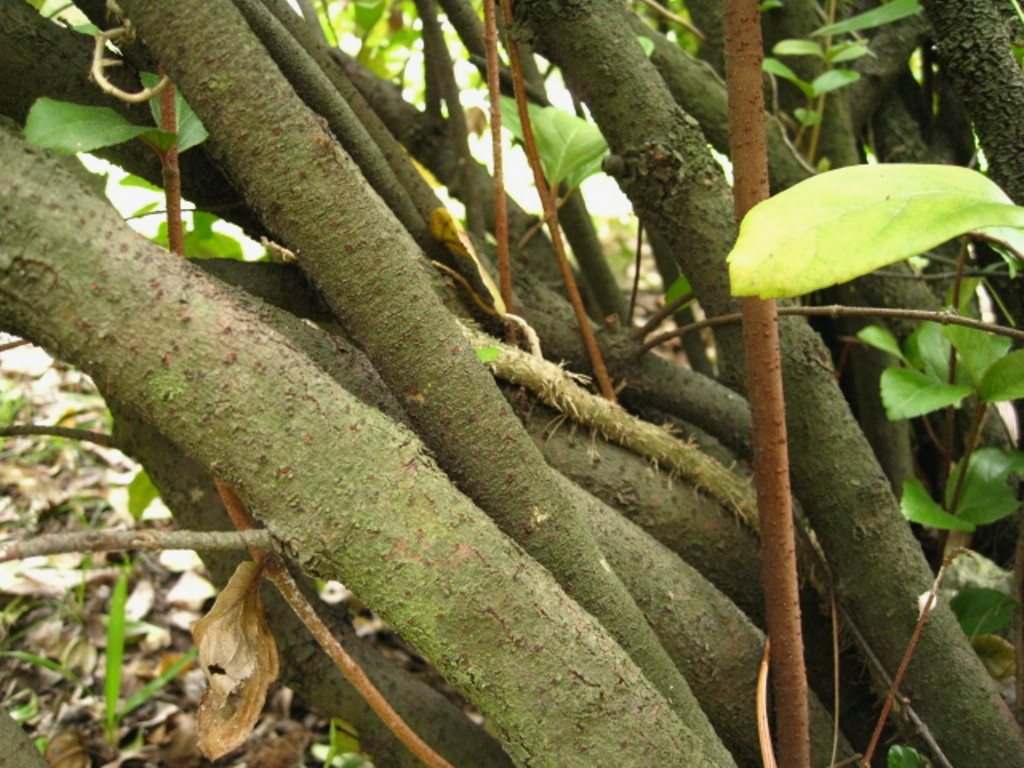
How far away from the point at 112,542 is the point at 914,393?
36.5 inches

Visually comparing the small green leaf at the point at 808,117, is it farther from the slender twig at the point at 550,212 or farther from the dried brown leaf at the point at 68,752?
the dried brown leaf at the point at 68,752

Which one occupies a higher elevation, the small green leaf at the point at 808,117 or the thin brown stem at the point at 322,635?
the small green leaf at the point at 808,117

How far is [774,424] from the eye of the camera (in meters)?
0.85

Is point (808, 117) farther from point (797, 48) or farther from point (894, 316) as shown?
point (894, 316)

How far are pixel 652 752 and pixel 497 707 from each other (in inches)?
5.7

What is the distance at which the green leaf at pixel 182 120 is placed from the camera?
2.69 ft

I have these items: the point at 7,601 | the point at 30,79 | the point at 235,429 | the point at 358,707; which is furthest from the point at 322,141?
the point at 7,601

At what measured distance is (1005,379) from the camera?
102 cm

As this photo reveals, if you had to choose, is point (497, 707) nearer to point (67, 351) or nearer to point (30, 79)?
point (67, 351)

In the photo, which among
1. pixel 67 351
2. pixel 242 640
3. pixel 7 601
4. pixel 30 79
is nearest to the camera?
pixel 67 351

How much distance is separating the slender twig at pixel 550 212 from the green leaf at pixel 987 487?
485 millimetres

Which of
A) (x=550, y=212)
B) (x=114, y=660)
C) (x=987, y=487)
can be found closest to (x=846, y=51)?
(x=550, y=212)

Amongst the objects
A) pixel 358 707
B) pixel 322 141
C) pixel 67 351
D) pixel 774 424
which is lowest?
pixel 358 707

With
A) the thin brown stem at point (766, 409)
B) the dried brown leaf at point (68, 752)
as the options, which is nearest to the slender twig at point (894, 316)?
the thin brown stem at point (766, 409)
